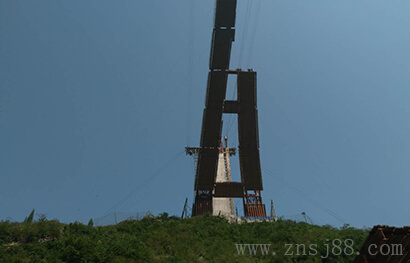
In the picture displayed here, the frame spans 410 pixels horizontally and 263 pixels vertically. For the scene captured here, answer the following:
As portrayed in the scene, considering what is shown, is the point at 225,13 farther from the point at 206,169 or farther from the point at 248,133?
the point at 206,169

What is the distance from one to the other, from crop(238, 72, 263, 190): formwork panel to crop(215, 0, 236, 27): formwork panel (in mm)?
4319

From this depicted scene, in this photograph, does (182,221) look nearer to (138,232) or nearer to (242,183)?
(138,232)

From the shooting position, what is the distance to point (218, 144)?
2692 cm

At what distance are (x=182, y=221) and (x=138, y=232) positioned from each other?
3639 mm

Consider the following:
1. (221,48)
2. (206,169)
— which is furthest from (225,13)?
(206,169)

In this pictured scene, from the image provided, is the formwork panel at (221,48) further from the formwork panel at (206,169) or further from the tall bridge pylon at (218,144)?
the formwork panel at (206,169)

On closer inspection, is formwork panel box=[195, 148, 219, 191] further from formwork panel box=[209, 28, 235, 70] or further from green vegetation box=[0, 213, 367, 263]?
formwork panel box=[209, 28, 235, 70]

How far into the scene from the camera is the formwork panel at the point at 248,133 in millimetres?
26703

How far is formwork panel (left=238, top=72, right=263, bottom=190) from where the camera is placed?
2670 centimetres

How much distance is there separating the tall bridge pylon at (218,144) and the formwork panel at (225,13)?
3189 millimetres

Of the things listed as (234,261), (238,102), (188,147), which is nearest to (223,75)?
(238,102)

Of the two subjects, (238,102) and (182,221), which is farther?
(238,102)

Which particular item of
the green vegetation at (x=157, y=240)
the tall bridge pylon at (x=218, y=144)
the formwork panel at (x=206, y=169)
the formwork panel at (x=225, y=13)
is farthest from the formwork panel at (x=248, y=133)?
the green vegetation at (x=157, y=240)

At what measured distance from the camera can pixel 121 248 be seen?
45.1 feet
